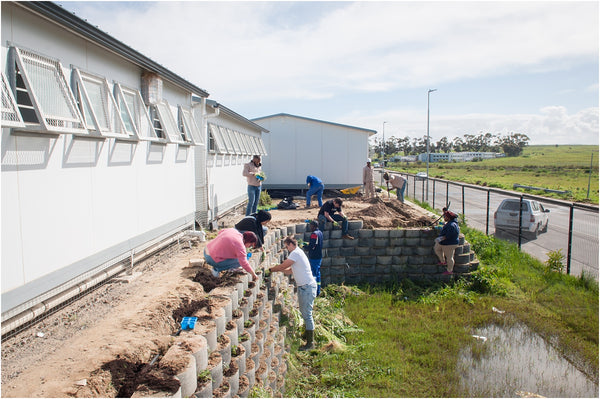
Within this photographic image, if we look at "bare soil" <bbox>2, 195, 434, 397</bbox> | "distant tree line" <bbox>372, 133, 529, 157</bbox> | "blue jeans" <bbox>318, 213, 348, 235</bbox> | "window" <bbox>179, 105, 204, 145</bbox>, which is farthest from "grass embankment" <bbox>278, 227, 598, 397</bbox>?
"distant tree line" <bbox>372, 133, 529, 157</bbox>

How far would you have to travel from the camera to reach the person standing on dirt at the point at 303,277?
709 cm

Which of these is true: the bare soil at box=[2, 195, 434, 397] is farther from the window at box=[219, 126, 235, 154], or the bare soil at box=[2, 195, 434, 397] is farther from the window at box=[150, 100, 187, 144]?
the window at box=[219, 126, 235, 154]

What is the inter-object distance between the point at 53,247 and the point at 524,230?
48.5 ft

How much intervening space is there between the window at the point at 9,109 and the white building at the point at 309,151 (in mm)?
18595

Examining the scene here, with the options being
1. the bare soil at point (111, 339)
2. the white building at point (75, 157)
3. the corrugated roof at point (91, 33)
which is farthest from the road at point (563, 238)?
the corrugated roof at point (91, 33)

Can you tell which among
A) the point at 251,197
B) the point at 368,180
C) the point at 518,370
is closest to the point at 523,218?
the point at 368,180

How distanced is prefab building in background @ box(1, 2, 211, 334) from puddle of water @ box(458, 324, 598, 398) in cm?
568

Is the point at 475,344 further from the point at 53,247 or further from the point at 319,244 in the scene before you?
the point at 53,247

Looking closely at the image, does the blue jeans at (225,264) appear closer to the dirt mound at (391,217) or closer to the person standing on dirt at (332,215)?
the person standing on dirt at (332,215)

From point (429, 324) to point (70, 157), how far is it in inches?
279

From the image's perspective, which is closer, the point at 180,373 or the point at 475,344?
the point at 180,373

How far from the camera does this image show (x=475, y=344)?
24.7 ft

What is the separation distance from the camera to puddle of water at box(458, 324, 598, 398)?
6.10 m

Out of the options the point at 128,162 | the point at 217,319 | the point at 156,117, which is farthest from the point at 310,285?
the point at 156,117
